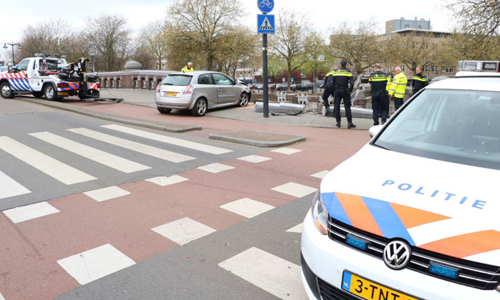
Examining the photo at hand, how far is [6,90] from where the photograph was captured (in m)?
18.8

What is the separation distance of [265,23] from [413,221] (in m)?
11.8

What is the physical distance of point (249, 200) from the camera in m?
5.39

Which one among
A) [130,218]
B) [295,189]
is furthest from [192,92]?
[130,218]

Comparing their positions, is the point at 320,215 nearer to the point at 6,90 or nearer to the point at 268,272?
the point at 268,272

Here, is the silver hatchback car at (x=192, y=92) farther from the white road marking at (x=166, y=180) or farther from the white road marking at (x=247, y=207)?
the white road marking at (x=247, y=207)

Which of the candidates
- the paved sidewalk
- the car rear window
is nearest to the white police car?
the paved sidewalk

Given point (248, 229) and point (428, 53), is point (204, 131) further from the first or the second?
point (428, 53)

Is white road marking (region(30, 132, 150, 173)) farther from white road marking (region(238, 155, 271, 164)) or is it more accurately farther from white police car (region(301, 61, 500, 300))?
white police car (region(301, 61, 500, 300))

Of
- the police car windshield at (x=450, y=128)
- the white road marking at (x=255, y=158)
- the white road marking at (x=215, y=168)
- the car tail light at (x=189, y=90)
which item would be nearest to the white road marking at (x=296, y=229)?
the police car windshield at (x=450, y=128)

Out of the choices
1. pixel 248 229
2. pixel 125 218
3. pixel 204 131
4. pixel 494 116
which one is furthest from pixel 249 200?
pixel 204 131

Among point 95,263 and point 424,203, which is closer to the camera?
point 424,203

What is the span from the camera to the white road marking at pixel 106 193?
5515 millimetres

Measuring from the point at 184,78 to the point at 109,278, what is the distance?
11.5m

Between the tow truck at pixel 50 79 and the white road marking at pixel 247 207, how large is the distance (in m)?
14.6
